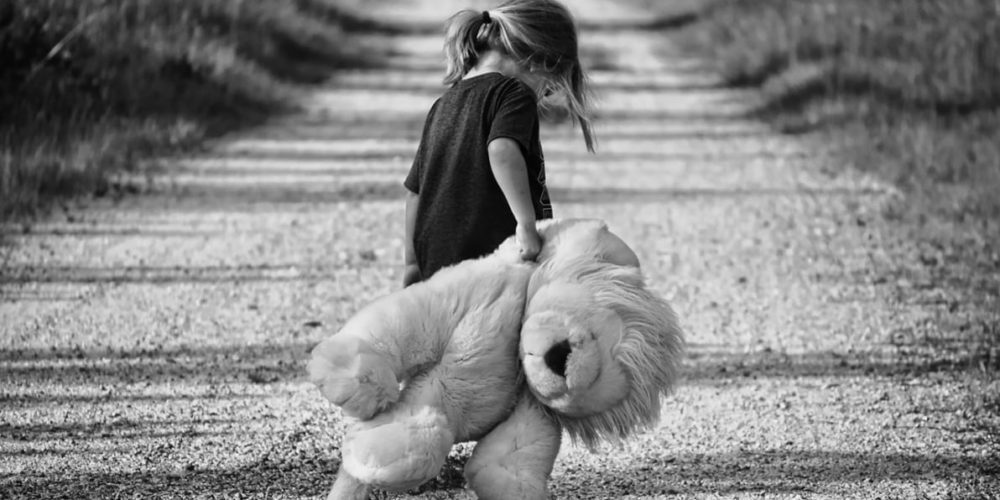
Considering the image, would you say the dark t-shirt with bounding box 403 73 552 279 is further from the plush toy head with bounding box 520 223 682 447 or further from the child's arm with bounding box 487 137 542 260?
the plush toy head with bounding box 520 223 682 447

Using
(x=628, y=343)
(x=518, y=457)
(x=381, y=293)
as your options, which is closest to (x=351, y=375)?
(x=518, y=457)

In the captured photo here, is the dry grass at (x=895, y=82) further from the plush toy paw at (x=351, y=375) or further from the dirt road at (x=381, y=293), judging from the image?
the plush toy paw at (x=351, y=375)

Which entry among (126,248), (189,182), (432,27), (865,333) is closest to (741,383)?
(865,333)

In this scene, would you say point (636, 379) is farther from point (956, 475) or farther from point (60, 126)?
point (60, 126)

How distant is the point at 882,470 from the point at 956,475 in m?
0.22

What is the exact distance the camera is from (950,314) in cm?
645

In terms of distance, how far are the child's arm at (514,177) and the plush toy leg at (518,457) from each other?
45 centimetres

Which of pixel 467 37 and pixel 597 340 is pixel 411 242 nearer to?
pixel 467 37

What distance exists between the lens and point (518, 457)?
11.6 ft

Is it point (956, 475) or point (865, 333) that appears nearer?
point (956, 475)

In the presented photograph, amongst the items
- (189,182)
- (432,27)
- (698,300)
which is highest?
(698,300)

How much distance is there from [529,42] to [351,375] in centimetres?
99

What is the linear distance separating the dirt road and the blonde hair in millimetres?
1200

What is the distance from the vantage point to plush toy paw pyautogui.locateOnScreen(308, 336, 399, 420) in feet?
11.0
